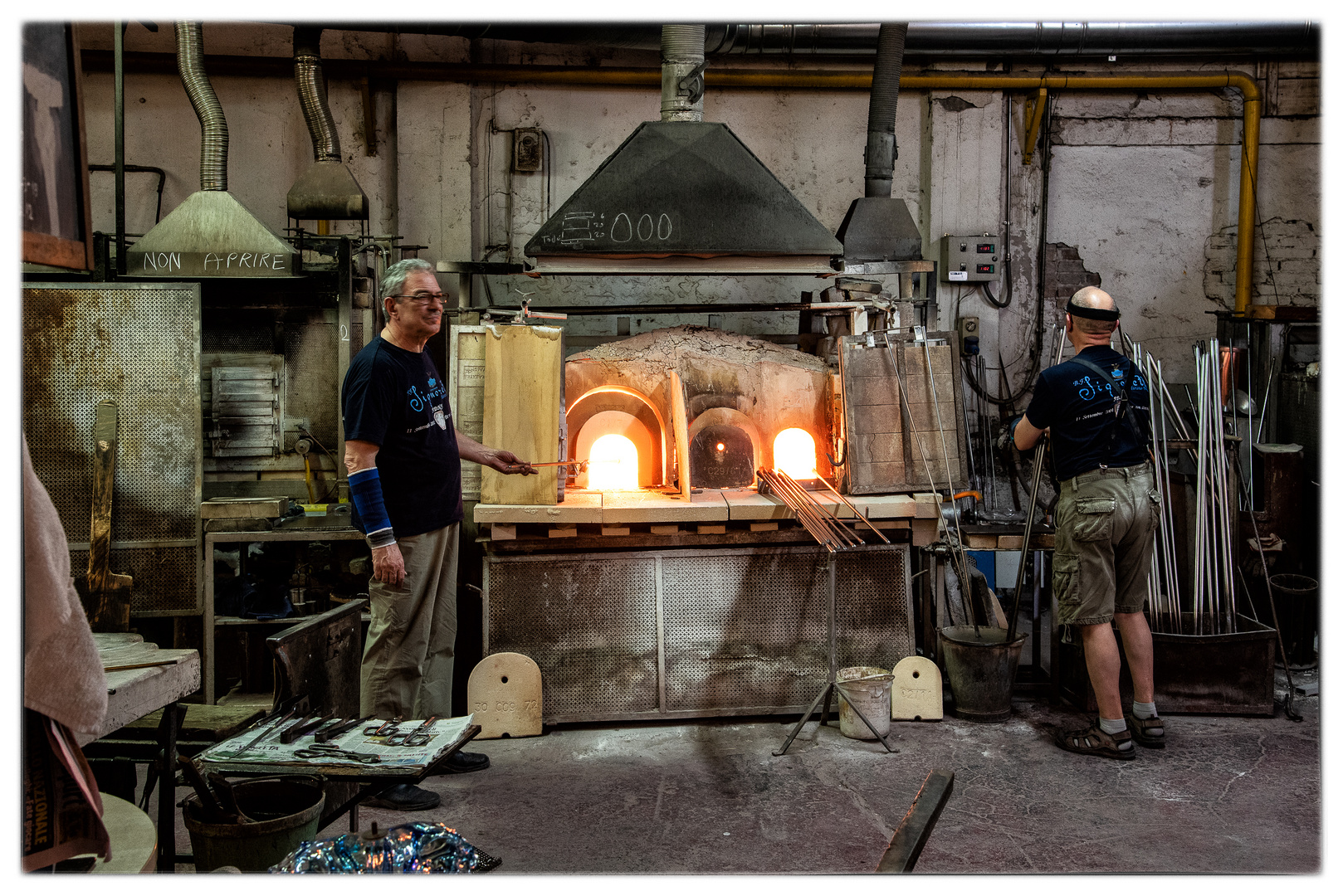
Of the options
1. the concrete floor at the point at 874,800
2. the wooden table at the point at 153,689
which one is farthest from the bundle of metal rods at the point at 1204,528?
the wooden table at the point at 153,689

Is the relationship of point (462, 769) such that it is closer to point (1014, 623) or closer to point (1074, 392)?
point (1014, 623)

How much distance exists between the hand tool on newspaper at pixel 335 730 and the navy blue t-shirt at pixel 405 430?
925 millimetres

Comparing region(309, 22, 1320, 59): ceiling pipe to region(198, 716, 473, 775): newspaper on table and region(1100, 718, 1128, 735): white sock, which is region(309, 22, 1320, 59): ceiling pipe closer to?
region(1100, 718, 1128, 735): white sock

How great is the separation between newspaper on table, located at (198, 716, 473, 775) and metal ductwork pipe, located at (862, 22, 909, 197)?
4656 mm

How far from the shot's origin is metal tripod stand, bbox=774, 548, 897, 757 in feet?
13.6

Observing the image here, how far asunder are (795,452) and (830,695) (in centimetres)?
134

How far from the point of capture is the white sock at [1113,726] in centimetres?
411


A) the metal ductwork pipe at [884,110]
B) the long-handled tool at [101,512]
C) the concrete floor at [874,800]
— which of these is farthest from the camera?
the metal ductwork pipe at [884,110]

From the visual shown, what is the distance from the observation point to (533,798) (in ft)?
12.2

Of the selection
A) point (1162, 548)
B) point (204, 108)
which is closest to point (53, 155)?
point (204, 108)

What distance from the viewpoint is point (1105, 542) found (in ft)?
13.4

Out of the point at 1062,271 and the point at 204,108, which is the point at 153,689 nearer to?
the point at 204,108

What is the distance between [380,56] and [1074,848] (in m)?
6.09

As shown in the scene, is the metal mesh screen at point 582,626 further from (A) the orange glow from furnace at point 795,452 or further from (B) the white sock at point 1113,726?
(B) the white sock at point 1113,726
